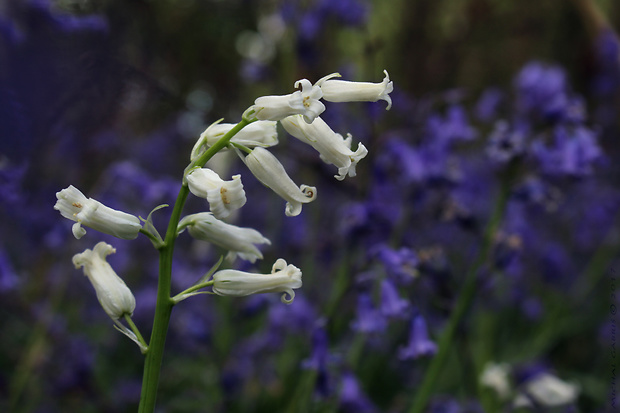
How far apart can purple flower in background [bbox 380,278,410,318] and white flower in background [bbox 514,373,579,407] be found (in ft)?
2.71

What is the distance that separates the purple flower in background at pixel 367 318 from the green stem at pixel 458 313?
24 centimetres

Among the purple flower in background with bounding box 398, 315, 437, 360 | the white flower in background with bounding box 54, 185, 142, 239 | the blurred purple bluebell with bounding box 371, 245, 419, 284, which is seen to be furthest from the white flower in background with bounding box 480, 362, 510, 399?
the white flower in background with bounding box 54, 185, 142, 239

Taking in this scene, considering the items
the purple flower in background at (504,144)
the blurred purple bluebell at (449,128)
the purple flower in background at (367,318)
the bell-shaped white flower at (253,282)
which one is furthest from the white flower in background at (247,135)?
the blurred purple bluebell at (449,128)

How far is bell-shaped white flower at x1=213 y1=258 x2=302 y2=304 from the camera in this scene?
1.08 m

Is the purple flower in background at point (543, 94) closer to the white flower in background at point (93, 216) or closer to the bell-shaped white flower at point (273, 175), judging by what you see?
the bell-shaped white flower at point (273, 175)

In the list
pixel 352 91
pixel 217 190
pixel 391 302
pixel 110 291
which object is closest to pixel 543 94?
pixel 391 302

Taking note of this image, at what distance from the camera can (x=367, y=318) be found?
218 cm

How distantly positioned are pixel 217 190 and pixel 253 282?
216mm

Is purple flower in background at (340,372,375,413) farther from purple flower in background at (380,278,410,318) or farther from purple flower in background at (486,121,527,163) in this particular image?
purple flower in background at (486,121,527,163)

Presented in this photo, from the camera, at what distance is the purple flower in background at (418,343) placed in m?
2.10

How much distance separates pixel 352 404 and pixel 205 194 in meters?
1.61

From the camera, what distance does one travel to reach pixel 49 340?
297cm

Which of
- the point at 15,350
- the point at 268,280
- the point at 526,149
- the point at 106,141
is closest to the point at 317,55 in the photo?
the point at 106,141

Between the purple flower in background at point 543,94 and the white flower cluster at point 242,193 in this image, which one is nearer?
the white flower cluster at point 242,193
